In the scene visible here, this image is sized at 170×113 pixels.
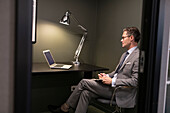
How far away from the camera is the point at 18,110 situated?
0.92m

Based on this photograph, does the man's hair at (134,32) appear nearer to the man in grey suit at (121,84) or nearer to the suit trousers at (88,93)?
the man in grey suit at (121,84)

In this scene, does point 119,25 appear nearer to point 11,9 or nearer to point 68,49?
point 68,49

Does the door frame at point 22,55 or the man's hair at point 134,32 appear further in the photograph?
the man's hair at point 134,32

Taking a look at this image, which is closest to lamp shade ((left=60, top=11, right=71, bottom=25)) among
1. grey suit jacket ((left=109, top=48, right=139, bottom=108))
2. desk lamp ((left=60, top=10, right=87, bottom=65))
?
desk lamp ((left=60, top=10, right=87, bottom=65))

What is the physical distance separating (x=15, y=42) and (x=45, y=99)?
1.94 meters

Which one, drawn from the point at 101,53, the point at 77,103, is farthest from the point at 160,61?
the point at 101,53

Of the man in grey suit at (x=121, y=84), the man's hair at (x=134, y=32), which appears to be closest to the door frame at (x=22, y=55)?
the man in grey suit at (x=121, y=84)

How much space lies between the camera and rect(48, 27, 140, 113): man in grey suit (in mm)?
1956

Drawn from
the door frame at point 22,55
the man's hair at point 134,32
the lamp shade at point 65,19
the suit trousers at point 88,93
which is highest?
the lamp shade at point 65,19

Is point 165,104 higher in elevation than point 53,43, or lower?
lower

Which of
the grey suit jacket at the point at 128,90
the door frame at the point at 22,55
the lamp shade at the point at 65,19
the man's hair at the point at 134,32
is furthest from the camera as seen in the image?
the lamp shade at the point at 65,19

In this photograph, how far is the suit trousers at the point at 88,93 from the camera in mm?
2045

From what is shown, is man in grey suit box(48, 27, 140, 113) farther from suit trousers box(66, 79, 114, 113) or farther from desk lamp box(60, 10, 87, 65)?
desk lamp box(60, 10, 87, 65)

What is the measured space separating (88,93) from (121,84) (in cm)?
38
